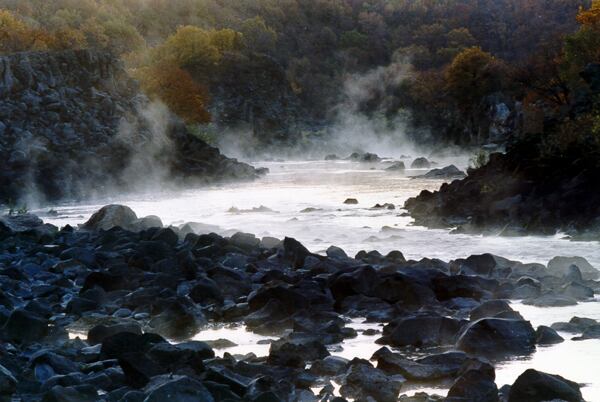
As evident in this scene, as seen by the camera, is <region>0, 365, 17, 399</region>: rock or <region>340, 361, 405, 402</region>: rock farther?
<region>340, 361, 405, 402</region>: rock

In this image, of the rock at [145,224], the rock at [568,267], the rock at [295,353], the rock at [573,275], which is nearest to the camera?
the rock at [295,353]

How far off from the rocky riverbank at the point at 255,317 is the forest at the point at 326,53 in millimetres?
33868

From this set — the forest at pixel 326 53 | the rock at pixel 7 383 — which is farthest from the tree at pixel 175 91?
the rock at pixel 7 383

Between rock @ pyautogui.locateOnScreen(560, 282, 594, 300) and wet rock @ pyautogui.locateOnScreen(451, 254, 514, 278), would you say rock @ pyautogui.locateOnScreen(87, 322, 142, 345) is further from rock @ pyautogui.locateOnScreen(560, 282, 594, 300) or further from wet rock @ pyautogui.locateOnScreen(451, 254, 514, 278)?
rock @ pyautogui.locateOnScreen(560, 282, 594, 300)

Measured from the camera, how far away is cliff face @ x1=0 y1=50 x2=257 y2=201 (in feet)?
152

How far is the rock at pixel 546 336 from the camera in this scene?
459 inches

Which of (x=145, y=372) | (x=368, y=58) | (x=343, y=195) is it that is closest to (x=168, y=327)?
(x=145, y=372)

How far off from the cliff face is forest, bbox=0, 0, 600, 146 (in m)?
8.53

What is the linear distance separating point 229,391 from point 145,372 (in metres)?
1.07

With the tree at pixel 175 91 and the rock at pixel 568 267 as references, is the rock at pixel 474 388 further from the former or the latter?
the tree at pixel 175 91

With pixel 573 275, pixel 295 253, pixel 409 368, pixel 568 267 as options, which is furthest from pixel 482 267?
pixel 409 368

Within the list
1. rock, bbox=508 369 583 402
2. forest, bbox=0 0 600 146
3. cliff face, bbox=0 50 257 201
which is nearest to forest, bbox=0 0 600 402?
rock, bbox=508 369 583 402

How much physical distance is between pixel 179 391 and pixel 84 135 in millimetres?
44729

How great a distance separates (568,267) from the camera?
16469 mm
